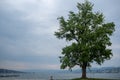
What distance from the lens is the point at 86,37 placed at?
176 feet

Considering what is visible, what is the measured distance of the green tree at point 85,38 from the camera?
53812 millimetres

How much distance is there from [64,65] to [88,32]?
901cm

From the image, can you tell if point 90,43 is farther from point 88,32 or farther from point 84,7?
point 84,7

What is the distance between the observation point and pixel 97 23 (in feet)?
182

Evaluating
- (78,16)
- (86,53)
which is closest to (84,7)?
(78,16)

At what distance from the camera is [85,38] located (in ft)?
176

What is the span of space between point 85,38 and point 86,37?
→ 0.30 m

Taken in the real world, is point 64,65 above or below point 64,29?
below

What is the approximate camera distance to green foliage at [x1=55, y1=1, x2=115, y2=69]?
53809 millimetres

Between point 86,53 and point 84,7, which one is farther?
point 84,7

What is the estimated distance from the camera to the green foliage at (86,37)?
177 ft

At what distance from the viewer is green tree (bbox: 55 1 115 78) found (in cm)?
5381

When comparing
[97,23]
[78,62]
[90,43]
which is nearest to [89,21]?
[97,23]

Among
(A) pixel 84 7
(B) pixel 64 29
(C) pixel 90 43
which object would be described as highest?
(A) pixel 84 7
